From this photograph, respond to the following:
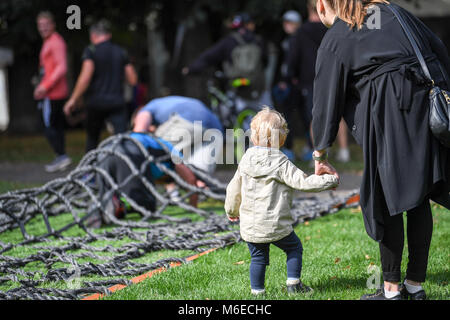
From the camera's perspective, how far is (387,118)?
10.9ft

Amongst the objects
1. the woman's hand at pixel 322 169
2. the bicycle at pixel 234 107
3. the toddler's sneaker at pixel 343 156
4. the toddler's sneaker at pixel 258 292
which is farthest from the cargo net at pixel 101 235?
the toddler's sneaker at pixel 343 156

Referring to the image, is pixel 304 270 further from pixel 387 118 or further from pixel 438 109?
pixel 438 109

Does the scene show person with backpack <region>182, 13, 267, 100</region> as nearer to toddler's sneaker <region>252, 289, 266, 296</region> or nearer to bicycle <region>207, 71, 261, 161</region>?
bicycle <region>207, 71, 261, 161</region>

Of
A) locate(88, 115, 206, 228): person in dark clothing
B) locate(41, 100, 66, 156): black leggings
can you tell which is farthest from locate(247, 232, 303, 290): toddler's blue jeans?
locate(41, 100, 66, 156): black leggings

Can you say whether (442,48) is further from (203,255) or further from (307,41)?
(307,41)

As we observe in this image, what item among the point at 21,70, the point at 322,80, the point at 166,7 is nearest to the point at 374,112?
the point at 322,80

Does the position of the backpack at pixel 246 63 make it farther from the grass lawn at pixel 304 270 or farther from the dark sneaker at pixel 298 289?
the dark sneaker at pixel 298 289

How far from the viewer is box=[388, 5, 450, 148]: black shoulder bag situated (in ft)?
10.5

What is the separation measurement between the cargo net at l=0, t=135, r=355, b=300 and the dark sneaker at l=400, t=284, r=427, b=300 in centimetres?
158

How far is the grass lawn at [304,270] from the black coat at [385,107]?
64 centimetres

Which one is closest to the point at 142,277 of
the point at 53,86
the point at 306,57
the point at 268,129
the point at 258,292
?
the point at 258,292

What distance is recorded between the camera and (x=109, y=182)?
6496 millimetres

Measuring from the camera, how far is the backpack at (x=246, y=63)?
392 inches

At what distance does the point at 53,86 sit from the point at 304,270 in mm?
6941
